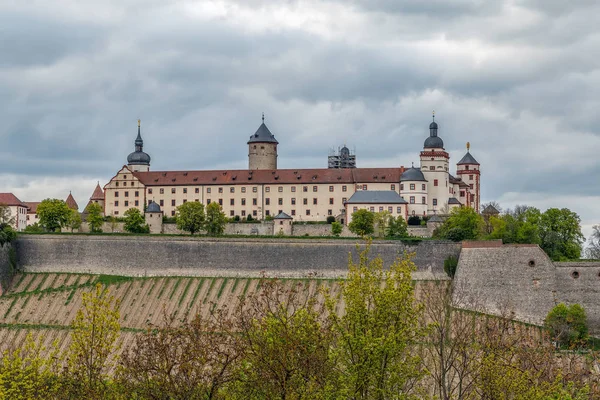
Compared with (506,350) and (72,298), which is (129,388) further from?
(72,298)

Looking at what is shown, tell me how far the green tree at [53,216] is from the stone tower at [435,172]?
124 ft

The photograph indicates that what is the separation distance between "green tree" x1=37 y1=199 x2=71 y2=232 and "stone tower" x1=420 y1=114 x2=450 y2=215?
124 feet

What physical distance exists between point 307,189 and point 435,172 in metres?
14.1

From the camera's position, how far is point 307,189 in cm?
11606

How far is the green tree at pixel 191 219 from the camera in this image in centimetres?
10506

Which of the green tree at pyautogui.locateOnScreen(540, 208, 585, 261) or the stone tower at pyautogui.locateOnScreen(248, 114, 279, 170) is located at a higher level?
the stone tower at pyautogui.locateOnScreen(248, 114, 279, 170)

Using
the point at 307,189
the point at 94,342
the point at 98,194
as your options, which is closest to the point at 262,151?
the point at 307,189

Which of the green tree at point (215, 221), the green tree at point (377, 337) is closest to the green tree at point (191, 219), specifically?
the green tree at point (215, 221)

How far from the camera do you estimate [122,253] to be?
3686 inches

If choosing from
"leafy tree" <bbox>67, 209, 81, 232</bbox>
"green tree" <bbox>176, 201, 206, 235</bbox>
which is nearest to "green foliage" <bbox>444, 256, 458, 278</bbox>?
"green tree" <bbox>176, 201, 206, 235</bbox>

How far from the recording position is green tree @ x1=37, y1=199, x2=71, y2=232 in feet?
356

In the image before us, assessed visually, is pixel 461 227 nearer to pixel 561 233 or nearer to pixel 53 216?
pixel 561 233

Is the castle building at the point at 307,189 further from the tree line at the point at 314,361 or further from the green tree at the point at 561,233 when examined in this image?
the tree line at the point at 314,361

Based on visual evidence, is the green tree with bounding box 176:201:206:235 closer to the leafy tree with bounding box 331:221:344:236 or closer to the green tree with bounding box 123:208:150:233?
the green tree with bounding box 123:208:150:233
